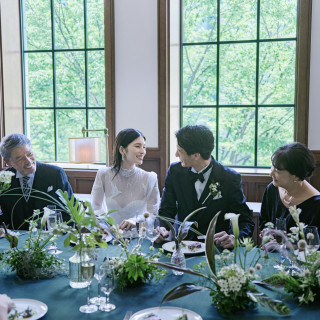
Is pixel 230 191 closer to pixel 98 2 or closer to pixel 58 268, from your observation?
pixel 58 268

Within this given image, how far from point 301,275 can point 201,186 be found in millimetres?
1520

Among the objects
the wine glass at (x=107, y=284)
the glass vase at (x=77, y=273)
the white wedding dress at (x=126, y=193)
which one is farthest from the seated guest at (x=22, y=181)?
the wine glass at (x=107, y=284)

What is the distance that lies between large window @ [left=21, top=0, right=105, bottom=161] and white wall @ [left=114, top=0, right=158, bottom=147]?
0.46 meters

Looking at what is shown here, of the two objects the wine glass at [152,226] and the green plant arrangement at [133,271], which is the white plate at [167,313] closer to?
the green plant arrangement at [133,271]

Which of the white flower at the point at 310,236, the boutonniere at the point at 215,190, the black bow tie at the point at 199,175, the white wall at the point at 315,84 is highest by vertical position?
the white wall at the point at 315,84

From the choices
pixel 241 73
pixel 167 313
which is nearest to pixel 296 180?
pixel 167 313

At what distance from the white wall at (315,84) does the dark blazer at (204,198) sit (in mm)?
1337

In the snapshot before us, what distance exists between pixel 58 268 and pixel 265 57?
3284mm

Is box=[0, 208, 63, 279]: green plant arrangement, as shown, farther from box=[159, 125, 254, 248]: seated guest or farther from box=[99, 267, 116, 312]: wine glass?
box=[159, 125, 254, 248]: seated guest

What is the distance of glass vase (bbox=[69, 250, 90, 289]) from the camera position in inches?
75.8

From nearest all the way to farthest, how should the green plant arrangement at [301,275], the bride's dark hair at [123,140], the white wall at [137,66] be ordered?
the green plant arrangement at [301,275] < the bride's dark hair at [123,140] < the white wall at [137,66]

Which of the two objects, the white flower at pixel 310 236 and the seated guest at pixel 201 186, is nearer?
the white flower at pixel 310 236

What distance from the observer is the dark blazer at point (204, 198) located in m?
3.06

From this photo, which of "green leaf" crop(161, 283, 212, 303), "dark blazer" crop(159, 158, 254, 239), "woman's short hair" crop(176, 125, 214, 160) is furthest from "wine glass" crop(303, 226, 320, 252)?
"woman's short hair" crop(176, 125, 214, 160)
